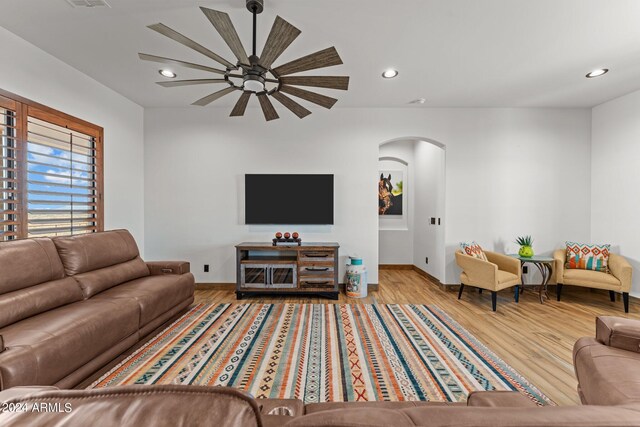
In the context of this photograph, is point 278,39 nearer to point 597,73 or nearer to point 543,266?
point 597,73

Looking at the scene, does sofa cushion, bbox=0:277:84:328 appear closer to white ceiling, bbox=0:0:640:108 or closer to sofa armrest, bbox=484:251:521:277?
white ceiling, bbox=0:0:640:108

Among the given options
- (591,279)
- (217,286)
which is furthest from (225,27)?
(591,279)

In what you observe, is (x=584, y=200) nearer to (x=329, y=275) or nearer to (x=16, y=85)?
(x=329, y=275)

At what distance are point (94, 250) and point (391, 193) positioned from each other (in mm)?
5056

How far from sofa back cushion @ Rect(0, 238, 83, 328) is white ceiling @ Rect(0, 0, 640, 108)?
1.87m

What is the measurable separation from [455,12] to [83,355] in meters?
3.61

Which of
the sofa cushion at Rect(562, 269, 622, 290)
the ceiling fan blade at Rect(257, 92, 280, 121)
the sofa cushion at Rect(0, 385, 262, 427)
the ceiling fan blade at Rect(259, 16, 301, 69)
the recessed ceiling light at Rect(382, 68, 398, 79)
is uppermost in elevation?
the recessed ceiling light at Rect(382, 68, 398, 79)

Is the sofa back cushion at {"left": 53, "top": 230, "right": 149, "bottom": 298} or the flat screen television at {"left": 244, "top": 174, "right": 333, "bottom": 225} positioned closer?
the sofa back cushion at {"left": 53, "top": 230, "right": 149, "bottom": 298}

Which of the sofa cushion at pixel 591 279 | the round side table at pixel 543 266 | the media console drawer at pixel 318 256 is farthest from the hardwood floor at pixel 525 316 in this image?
Answer: the media console drawer at pixel 318 256

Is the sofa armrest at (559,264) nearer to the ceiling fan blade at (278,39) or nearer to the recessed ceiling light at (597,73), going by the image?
the recessed ceiling light at (597,73)

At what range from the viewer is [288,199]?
14.2 feet

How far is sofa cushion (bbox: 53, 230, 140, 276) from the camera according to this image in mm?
2504

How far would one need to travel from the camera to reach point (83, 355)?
6.10 ft

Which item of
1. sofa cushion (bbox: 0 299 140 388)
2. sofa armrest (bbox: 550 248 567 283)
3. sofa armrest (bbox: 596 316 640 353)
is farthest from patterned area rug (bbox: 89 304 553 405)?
sofa armrest (bbox: 550 248 567 283)
